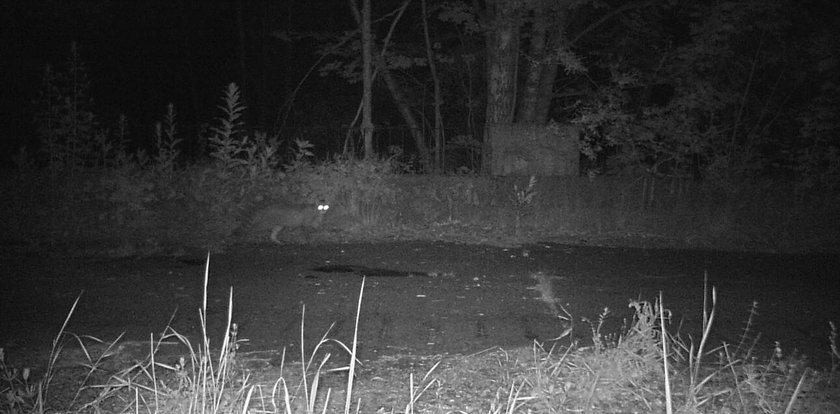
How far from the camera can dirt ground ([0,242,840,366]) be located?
19.5ft

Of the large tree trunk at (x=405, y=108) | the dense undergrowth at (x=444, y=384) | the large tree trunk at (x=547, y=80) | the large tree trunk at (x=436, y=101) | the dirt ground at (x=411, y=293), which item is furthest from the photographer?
the large tree trunk at (x=405, y=108)

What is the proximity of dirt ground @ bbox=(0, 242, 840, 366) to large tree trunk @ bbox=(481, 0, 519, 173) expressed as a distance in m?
4.75

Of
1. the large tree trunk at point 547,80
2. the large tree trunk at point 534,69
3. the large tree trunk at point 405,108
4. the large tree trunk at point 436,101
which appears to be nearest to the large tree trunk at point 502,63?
the large tree trunk at point 534,69

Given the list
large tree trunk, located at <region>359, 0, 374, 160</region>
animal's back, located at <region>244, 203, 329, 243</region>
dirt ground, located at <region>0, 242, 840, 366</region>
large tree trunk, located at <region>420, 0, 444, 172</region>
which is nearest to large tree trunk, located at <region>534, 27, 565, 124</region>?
large tree trunk, located at <region>420, 0, 444, 172</region>

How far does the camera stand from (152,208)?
11031mm

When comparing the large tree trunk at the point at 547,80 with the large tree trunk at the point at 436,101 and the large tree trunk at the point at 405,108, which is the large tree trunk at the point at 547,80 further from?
the large tree trunk at the point at 405,108

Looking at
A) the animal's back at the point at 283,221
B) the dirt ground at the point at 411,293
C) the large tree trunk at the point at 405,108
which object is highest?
the large tree trunk at the point at 405,108

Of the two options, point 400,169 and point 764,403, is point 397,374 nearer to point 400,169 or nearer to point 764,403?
point 764,403

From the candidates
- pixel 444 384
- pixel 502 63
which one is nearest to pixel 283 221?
pixel 502 63

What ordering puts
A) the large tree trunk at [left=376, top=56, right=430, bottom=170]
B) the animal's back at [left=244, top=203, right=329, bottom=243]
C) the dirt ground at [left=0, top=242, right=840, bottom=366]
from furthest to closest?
the large tree trunk at [left=376, top=56, right=430, bottom=170], the animal's back at [left=244, top=203, right=329, bottom=243], the dirt ground at [left=0, top=242, right=840, bottom=366]

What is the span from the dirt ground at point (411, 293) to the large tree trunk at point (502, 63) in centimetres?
475

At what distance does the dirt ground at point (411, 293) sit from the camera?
5934 mm

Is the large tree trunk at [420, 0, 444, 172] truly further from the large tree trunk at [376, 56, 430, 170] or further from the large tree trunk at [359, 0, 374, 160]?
the large tree trunk at [359, 0, 374, 160]

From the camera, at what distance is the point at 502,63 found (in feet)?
47.0
